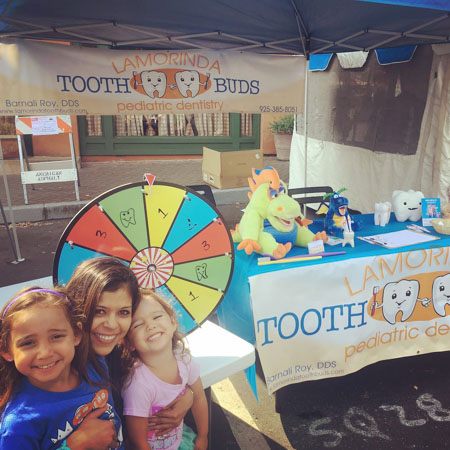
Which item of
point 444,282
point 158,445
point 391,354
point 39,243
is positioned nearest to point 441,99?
point 444,282

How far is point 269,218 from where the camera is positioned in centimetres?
261

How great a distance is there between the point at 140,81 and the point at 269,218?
6.54ft

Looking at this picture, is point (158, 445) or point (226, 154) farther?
point (226, 154)

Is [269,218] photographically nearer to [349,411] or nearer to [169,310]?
[349,411]

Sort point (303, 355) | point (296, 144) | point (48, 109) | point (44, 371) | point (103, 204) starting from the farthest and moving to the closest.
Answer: point (296, 144) → point (48, 109) → point (303, 355) → point (103, 204) → point (44, 371)

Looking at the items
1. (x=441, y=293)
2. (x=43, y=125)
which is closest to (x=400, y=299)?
(x=441, y=293)

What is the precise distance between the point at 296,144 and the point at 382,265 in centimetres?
437

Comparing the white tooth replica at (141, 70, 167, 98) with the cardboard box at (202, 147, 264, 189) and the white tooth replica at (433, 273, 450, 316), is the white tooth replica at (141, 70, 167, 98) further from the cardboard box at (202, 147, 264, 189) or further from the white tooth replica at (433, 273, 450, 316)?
the cardboard box at (202, 147, 264, 189)

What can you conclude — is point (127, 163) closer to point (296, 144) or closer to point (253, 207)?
point (296, 144)

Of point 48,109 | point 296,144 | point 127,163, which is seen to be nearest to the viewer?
point 48,109

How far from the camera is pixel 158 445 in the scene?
1.43m

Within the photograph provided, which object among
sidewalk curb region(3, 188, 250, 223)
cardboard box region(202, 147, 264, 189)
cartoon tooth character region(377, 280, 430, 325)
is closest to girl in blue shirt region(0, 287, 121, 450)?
cartoon tooth character region(377, 280, 430, 325)

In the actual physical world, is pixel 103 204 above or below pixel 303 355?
above

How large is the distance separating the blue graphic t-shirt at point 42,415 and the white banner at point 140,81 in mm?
Result: 3015
